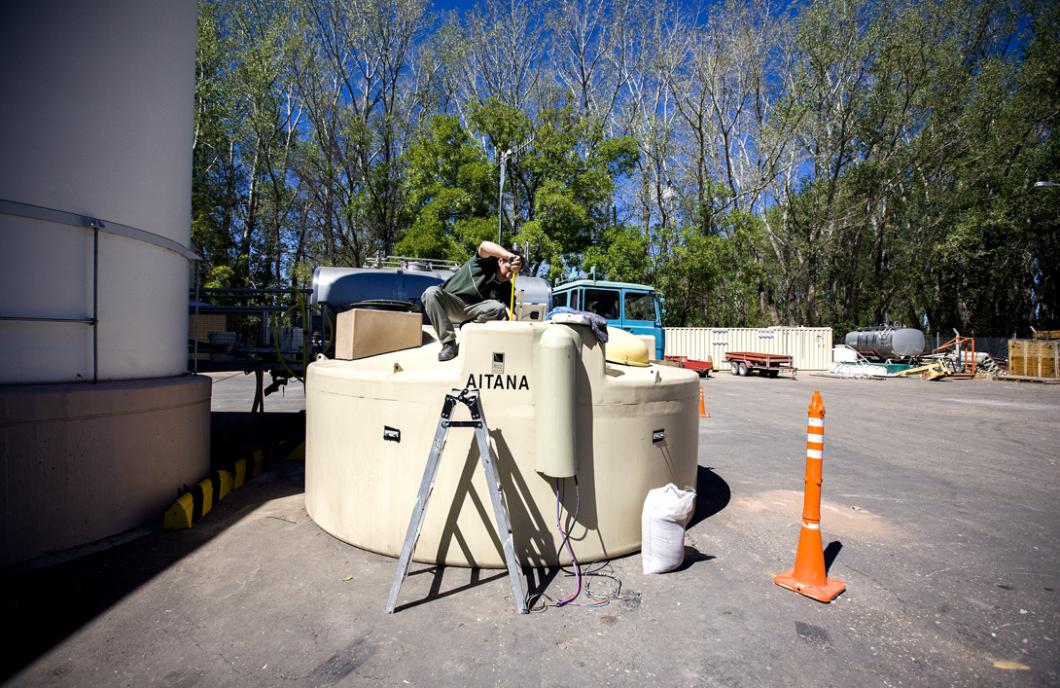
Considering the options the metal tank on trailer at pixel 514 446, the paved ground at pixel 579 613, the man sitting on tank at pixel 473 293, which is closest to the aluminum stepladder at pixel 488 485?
the paved ground at pixel 579 613

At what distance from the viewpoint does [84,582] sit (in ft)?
12.2

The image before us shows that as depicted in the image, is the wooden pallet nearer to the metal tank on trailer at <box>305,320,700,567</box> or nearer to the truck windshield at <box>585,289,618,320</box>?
the truck windshield at <box>585,289,618,320</box>

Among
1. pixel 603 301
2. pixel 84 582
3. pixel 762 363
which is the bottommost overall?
pixel 84 582

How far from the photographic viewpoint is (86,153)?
14.7 feet

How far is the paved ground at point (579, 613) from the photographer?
2.80 m

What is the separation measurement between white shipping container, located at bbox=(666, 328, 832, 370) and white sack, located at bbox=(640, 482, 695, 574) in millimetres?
27642

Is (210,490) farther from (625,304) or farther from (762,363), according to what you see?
(762,363)

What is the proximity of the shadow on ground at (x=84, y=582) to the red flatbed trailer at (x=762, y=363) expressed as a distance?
23.4 m

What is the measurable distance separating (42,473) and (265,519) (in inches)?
68.0

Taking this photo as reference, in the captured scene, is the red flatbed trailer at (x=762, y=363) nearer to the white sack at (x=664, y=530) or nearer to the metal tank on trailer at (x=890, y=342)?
the metal tank on trailer at (x=890, y=342)

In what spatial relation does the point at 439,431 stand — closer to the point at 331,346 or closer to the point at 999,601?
the point at 999,601

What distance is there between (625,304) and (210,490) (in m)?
12.6

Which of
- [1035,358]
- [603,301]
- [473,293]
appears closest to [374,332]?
[473,293]

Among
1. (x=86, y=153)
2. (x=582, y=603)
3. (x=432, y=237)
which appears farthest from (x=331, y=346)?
(x=432, y=237)
